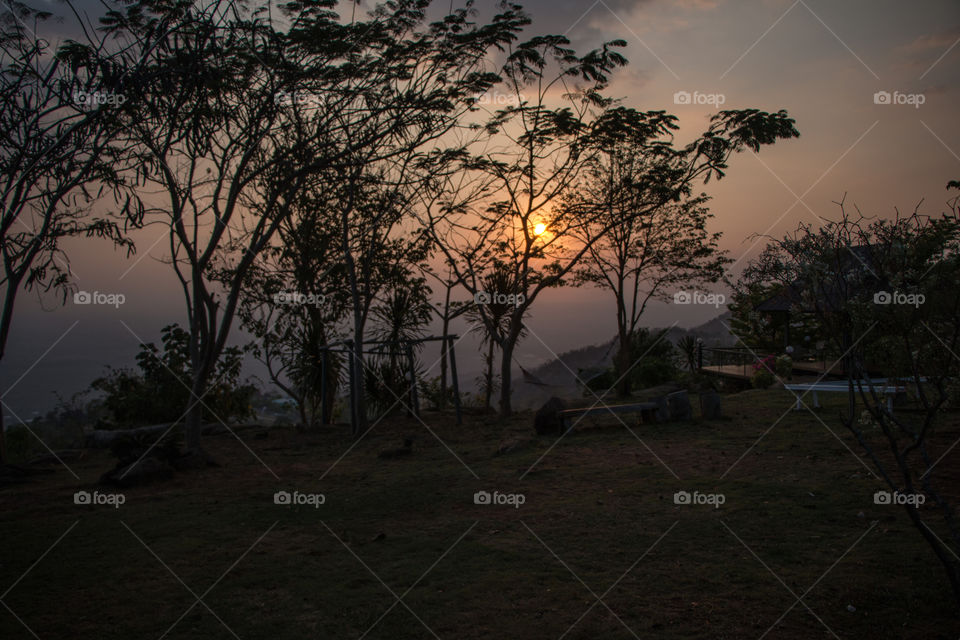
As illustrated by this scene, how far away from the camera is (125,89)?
4539 mm

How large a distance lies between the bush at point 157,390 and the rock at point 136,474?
514cm

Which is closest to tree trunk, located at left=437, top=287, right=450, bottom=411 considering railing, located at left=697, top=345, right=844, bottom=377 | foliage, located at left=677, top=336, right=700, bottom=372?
railing, located at left=697, top=345, right=844, bottom=377

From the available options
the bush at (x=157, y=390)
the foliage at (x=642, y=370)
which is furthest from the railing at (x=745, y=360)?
the bush at (x=157, y=390)

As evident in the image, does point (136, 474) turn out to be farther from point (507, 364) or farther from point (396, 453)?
point (507, 364)

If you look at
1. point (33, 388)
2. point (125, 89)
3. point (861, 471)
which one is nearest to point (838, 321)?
point (861, 471)

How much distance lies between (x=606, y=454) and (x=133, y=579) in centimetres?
666

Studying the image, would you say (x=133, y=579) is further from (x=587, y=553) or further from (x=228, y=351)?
(x=228, y=351)

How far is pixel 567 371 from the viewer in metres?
22.3

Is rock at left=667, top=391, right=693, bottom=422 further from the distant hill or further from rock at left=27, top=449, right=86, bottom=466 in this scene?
rock at left=27, top=449, right=86, bottom=466

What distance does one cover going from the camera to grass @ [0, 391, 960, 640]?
4328 millimetres

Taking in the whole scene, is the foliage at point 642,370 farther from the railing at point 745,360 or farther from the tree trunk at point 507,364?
the tree trunk at point 507,364

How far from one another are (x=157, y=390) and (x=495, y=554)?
11.9 meters

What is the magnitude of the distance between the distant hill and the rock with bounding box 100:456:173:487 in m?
9.28

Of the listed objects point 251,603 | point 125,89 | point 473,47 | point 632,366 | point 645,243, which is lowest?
point 251,603
